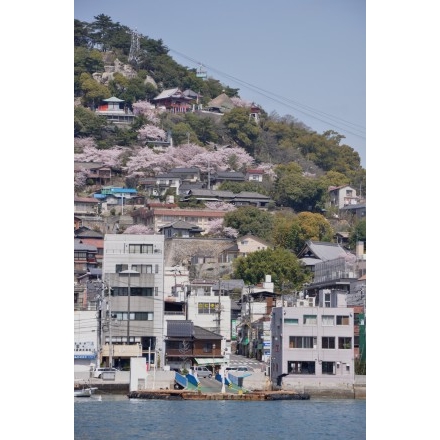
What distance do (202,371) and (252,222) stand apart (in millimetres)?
8824

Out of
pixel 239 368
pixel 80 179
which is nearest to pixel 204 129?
pixel 80 179

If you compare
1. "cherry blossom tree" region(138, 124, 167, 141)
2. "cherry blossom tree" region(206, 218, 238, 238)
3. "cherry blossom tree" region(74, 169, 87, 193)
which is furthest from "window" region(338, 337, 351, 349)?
"cherry blossom tree" region(138, 124, 167, 141)

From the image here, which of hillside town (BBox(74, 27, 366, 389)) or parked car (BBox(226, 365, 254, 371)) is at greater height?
hillside town (BBox(74, 27, 366, 389))

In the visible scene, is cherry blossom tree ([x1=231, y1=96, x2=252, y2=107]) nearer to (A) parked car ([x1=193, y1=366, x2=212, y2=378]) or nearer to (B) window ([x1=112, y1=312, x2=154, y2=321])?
(A) parked car ([x1=193, y1=366, x2=212, y2=378])

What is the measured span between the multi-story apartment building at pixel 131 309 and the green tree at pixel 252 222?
7788 mm

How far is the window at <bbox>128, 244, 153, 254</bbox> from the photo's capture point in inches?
540

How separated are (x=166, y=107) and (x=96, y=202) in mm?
7816

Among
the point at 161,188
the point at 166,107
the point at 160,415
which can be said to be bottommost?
the point at 160,415

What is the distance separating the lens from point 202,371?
1333 cm

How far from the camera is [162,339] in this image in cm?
1305

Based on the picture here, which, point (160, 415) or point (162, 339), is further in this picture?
point (162, 339)
